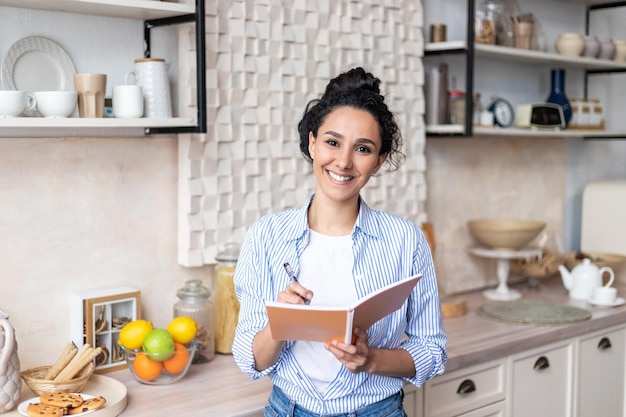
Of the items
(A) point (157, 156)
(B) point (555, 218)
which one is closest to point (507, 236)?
(B) point (555, 218)

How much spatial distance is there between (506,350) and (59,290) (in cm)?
133

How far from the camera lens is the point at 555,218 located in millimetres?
3795

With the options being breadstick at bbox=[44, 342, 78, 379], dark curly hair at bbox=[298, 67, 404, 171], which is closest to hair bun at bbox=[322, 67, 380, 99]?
dark curly hair at bbox=[298, 67, 404, 171]

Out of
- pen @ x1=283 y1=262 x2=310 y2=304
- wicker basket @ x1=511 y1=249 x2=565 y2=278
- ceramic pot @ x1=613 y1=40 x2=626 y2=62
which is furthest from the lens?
ceramic pot @ x1=613 y1=40 x2=626 y2=62

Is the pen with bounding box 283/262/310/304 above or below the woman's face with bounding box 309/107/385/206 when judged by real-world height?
below

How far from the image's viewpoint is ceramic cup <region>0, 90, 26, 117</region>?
74.9 inches

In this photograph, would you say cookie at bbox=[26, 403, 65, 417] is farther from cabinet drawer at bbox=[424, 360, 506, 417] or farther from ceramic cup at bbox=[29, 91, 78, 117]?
cabinet drawer at bbox=[424, 360, 506, 417]

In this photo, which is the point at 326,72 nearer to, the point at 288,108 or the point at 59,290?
the point at 288,108

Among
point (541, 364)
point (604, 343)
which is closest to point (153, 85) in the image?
point (541, 364)

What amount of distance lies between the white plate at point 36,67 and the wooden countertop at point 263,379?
0.75 metres

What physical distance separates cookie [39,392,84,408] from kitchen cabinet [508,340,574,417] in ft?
4.46

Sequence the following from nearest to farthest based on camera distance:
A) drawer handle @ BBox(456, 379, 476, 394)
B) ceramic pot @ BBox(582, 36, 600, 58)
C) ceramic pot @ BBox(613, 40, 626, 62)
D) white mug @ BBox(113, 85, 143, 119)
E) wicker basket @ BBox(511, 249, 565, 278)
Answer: white mug @ BBox(113, 85, 143, 119) < drawer handle @ BBox(456, 379, 476, 394) < wicker basket @ BBox(511, 249, 565, 278) < ceramic pot @ BBox(582, 36, 600, 58) < ceramic pot @ BBox(613, 40, 626, 62)

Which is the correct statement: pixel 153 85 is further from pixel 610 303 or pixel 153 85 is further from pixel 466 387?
pixel 610 303

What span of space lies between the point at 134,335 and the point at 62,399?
29 cm
